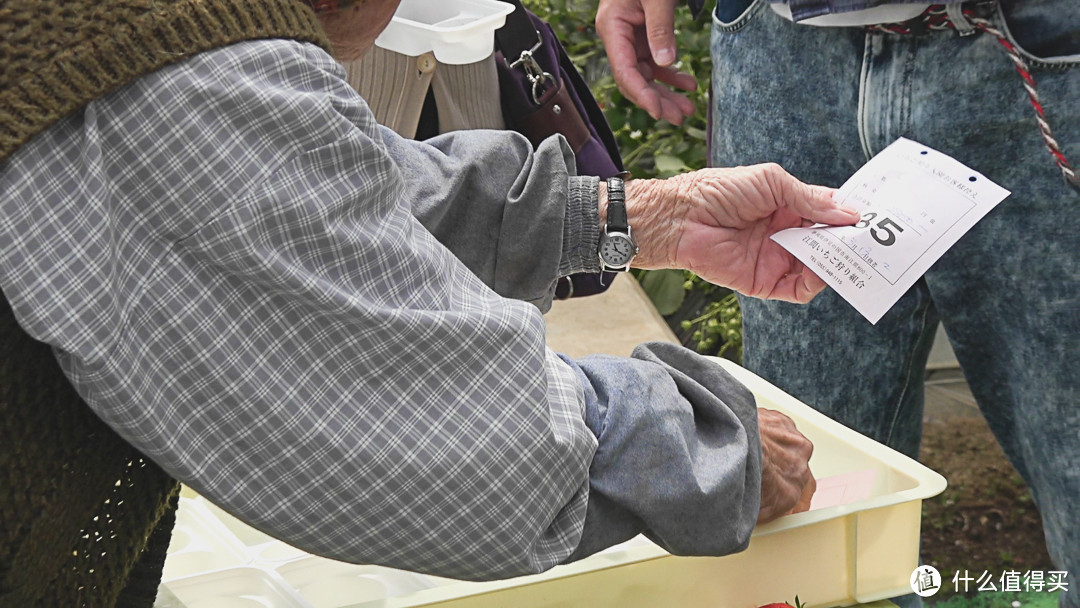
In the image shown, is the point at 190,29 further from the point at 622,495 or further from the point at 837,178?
the point at 837,178

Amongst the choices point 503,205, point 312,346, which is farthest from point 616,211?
point 312,346

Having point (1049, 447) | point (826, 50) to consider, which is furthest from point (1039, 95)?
point (1049, 447)

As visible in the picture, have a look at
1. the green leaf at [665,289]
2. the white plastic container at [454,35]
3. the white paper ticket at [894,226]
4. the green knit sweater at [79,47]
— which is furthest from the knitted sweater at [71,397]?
the green leaf at [665,289]

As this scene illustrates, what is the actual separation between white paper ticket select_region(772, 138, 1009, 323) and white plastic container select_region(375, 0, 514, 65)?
1.93 feet

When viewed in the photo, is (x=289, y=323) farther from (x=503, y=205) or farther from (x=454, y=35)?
(x=454, y=35)

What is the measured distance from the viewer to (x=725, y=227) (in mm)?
1397

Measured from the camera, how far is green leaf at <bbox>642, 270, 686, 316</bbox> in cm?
317

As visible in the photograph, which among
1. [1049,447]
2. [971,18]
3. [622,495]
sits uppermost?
[971,18]

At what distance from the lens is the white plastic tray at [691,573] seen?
1000 millimetres

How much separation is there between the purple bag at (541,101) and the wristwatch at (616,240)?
0.33 metres

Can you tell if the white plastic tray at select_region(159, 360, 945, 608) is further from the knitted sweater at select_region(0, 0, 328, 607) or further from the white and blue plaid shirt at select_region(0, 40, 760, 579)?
the knitted sweater at select_region(0, 0, 328, 607)

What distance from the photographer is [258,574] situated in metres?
1.11

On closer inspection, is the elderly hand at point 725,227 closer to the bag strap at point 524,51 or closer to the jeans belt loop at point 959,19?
the jeans belt loop at point 959,19

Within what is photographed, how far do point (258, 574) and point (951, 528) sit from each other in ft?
6.86
